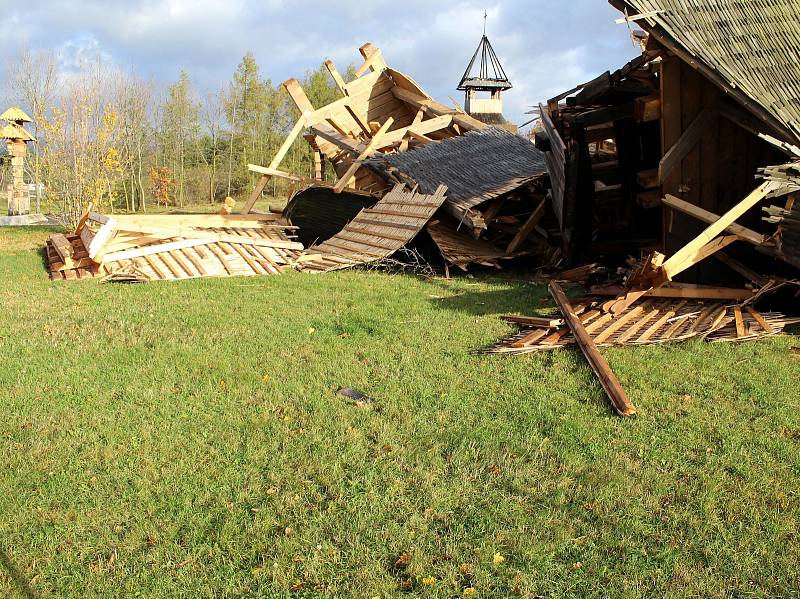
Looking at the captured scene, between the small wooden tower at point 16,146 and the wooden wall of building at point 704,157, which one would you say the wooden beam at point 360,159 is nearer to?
A: the wooden wall of building at point 704,157

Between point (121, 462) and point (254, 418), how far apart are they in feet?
3.19

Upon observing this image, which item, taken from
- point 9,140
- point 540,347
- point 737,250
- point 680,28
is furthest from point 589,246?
point 9,140

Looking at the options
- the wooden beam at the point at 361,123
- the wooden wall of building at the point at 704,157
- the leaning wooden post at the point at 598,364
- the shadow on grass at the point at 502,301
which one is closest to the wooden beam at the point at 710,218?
the wooden wall of building at the point at 704,157

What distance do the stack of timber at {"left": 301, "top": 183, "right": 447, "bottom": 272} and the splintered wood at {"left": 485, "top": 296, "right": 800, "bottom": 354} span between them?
4187 mm

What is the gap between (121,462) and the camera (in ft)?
14.0

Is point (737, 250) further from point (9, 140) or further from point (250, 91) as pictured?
point (250, 91)

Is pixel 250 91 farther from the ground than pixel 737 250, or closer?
farther from the ground

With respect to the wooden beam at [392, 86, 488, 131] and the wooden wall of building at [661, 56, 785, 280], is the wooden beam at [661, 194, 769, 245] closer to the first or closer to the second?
the wooden wall of building at [661, 56, 785, 280]

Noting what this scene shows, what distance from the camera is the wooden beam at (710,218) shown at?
707 centimetres

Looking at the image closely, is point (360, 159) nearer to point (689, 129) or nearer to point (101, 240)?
point (101, 240)

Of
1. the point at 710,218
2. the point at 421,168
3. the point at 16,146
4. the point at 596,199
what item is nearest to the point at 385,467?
the point at 710,218

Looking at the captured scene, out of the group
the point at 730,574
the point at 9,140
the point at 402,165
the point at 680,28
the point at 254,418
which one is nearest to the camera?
the point at 730,574

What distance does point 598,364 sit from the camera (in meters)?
5.87

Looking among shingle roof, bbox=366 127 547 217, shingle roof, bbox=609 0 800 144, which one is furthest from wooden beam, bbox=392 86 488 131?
shingle roof, bbox=609 0 800 144
